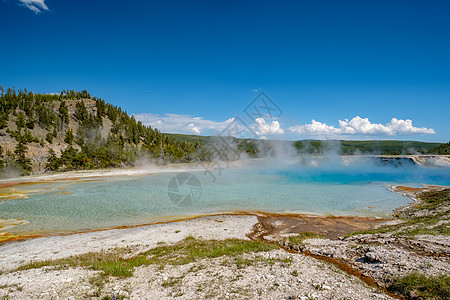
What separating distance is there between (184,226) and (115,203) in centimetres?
1269

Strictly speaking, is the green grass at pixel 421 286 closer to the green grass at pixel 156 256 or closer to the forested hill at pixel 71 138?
the green grass at pixel 156 256

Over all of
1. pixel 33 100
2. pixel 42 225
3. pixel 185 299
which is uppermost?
pixel 33 100

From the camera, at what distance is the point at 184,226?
1698cm

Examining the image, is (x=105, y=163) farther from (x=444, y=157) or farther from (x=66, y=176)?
(x=444, y=157)

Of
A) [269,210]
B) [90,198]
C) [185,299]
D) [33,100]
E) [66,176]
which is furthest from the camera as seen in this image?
[33,100]

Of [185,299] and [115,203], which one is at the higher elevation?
[185,299]

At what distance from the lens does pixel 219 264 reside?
9344 millimetres

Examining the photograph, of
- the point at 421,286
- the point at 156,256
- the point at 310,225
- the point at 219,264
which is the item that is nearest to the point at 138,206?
the point at 156,256

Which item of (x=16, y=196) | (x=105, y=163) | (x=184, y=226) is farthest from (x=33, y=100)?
(x=184, y=226)

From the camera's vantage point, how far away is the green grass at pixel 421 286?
6.56 m

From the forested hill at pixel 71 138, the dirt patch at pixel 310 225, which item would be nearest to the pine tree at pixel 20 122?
the forested hill at pixel 71 138

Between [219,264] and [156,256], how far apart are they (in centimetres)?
346

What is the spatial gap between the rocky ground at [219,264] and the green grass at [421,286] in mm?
59

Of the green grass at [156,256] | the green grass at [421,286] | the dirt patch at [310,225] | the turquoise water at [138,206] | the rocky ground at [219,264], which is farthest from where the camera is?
the turquoise water at [138,206]
